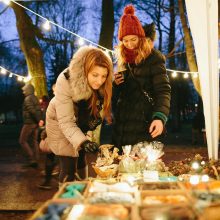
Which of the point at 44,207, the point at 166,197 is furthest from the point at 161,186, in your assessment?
the point at 44,207

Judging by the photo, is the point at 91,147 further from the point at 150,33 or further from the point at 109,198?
the point at 150,33

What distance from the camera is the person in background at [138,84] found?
356cm

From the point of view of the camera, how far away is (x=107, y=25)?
10.6 meters

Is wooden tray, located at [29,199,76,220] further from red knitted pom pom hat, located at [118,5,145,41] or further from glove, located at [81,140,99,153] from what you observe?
red knitted pom pom hat, located at [118,5,145,41]

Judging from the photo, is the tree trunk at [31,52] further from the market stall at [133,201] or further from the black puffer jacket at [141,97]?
the market stall at [133,201]

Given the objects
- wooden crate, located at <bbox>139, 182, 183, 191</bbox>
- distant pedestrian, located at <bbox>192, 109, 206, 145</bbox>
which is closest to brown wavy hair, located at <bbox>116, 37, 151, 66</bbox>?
wooden crate, located at <bbox>139, 182, 183, 191</bbox>

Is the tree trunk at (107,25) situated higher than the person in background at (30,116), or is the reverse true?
the tree trunk at (107,25)

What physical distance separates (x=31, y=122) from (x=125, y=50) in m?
5.02

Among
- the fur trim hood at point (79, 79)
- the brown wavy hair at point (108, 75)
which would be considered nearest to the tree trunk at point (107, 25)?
the brown wavy hair at point (108, 75)

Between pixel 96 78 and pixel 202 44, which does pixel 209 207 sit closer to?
pixel 96 78

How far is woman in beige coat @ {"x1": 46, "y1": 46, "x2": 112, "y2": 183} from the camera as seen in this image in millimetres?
3016

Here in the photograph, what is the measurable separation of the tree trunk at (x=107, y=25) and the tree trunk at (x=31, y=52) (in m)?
2.00

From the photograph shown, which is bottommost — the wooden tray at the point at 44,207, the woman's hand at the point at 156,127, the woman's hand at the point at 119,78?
the wooden tray at the point at 44,207

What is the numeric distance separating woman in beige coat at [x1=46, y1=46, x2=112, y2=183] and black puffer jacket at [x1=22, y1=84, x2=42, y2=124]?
15.9 feet
